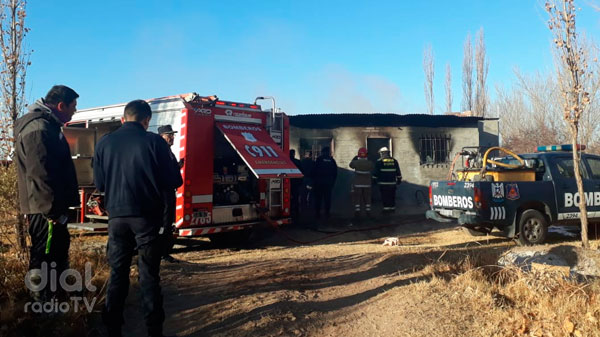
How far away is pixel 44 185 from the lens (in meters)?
3.49

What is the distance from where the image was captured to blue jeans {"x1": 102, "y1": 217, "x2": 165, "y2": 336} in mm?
3311

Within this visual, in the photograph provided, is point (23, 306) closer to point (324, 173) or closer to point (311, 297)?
point (311, 297)

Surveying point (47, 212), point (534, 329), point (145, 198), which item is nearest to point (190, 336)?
point (145, 198)

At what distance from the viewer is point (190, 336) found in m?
3.62

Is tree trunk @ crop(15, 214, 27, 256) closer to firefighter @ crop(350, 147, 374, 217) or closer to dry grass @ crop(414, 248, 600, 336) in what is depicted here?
dry grass @ crop(414, 248, 600, 336)

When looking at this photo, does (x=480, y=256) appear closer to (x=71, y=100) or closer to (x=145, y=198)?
(x=145, y=198)

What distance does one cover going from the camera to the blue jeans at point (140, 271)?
3.31 metres

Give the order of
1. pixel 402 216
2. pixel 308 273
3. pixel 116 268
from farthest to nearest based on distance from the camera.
→ pixel 402 216
pixel 308 273
pixel 116 268

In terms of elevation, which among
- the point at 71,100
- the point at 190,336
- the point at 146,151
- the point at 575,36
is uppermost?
the point at 575,36

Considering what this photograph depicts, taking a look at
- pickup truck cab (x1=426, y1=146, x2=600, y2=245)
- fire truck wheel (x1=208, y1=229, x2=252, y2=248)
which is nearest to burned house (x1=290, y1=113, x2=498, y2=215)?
fire truck wheel (x1=208, y1=229, x2=252, y2=248)

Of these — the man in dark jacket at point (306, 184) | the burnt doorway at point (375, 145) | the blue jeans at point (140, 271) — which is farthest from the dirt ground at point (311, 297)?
the burnt doorway at point (375, 145)

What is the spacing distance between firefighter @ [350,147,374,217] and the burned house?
4.87ft

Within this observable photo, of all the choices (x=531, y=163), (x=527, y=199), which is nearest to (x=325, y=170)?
(x=531, y=163)

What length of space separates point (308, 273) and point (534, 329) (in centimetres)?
259
